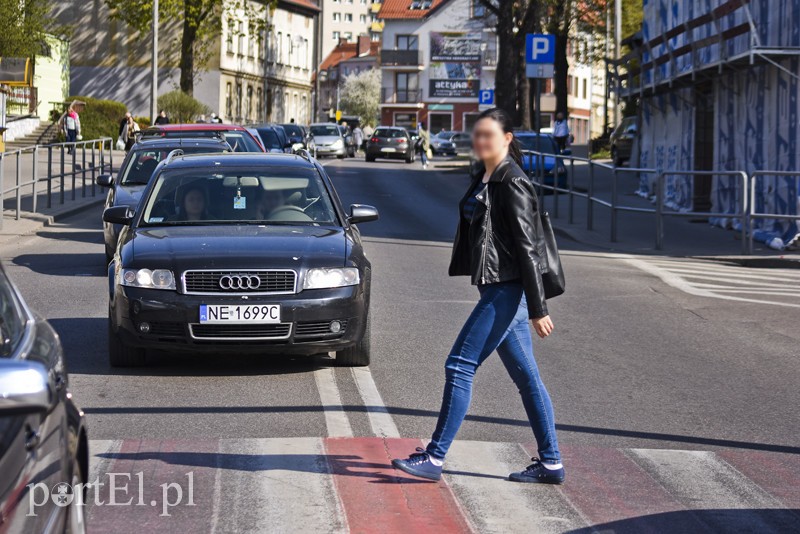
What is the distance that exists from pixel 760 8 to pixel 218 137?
375 inches

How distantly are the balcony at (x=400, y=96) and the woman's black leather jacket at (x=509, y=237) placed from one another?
106309 mm

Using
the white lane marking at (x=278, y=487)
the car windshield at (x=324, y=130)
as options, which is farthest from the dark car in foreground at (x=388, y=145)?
the white lane marking at (x=278, y=487)

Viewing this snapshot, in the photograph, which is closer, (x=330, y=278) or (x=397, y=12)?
(x=330, y=278)

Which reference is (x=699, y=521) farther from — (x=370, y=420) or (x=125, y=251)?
(x=125, y=251)

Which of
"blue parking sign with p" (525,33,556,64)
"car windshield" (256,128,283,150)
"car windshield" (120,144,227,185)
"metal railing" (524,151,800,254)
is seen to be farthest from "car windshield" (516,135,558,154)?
"car windshield" (120,144,227,185)

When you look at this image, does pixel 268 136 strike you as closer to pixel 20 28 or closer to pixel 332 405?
pixel 20 28

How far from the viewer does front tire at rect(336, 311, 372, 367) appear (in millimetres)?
9539

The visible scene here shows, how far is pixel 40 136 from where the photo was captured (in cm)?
5572

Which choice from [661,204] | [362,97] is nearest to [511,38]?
[661,204]

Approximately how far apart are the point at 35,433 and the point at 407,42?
110146mm

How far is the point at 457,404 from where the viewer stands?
20.8ft

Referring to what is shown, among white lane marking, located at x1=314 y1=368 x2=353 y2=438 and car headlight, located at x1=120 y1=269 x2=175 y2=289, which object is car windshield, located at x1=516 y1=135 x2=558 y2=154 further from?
car headlight, located at x1=120 y1=269 x2=175 y2=289

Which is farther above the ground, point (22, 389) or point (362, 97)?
point (362, 97)

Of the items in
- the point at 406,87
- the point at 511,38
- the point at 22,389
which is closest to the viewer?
the point at 22,389
